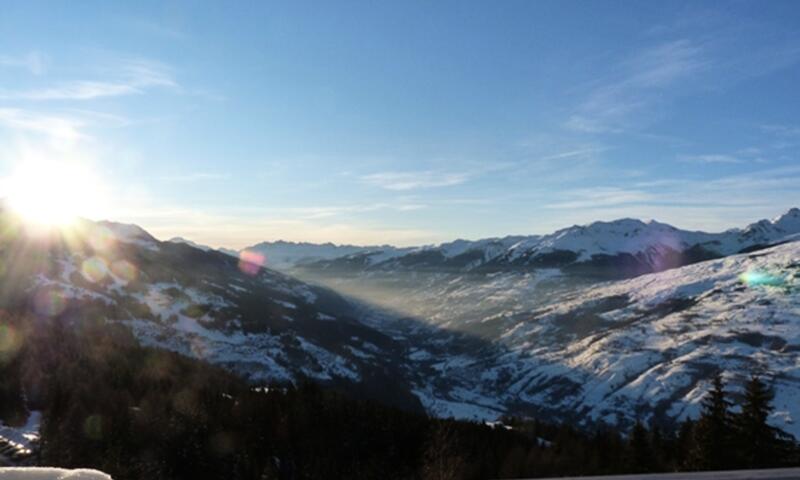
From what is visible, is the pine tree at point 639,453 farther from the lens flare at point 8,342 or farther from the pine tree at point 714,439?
the lens flare at point 8,342

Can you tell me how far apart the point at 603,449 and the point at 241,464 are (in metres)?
55.5

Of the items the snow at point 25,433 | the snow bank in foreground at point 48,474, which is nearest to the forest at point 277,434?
the snow at point 25,433

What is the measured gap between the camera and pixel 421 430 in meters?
86.5

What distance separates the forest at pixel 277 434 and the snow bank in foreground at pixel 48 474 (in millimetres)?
33666

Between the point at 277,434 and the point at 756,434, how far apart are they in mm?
52638

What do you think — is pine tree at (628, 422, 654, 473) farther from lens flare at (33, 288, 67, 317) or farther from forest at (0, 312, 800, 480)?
lens flare at (33, 288, 67, 317)

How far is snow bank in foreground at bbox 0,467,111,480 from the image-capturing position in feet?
15.9

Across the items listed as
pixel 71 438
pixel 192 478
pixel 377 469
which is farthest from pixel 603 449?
pixel 71 438

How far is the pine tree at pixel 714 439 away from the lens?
42.7 m

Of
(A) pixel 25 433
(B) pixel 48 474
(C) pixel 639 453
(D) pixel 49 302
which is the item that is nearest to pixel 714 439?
(C) pixel 639 453

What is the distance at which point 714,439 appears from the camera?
43.7m

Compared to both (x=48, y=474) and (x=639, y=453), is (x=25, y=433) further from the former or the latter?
(x=639, y=453)

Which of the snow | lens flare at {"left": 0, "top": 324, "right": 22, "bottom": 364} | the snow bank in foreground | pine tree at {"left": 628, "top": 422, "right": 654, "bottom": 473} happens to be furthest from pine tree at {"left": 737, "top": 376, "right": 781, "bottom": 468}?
lens flare at {"left": 0, "top": 324, "right": 22, "bottom": 364}

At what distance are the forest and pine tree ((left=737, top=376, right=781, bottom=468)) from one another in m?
0.09
